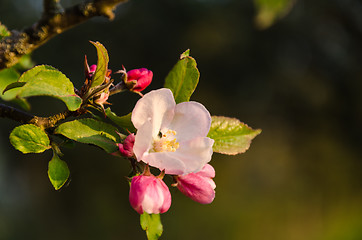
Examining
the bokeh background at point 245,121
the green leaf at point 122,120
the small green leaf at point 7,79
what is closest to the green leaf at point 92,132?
the green leaf at point 122,120

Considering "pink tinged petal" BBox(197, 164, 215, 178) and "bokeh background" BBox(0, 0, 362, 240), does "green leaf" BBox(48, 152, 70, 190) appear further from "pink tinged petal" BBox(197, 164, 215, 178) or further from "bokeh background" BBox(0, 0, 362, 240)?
"bokeh background" BBox(0, 0, 362, 240)

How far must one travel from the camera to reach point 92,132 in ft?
1.15

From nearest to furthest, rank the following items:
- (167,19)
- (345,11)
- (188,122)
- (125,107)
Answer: (188,122) < (345,11) < (125,107) < (167,19)

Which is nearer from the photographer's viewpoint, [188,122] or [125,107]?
[188,122]

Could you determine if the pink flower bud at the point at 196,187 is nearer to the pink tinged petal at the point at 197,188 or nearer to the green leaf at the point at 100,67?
the pink tinged petal at the point at 197,188

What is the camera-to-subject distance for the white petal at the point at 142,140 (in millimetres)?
328

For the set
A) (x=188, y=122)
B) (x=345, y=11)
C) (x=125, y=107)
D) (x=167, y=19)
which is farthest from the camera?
(x=167, y=19)

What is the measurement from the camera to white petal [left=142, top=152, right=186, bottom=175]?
12.9 inches

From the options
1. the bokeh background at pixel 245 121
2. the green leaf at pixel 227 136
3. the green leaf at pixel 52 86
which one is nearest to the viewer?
the green leaf at pixel 52 86

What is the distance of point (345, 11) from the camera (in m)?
2.73

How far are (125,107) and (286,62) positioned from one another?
4.25ft

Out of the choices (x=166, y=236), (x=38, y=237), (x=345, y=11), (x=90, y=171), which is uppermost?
(x=345, y=11)

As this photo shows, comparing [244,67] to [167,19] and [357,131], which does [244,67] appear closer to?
[167,19]

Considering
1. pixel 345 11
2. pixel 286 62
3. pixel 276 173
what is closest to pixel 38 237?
pixel 276 173
